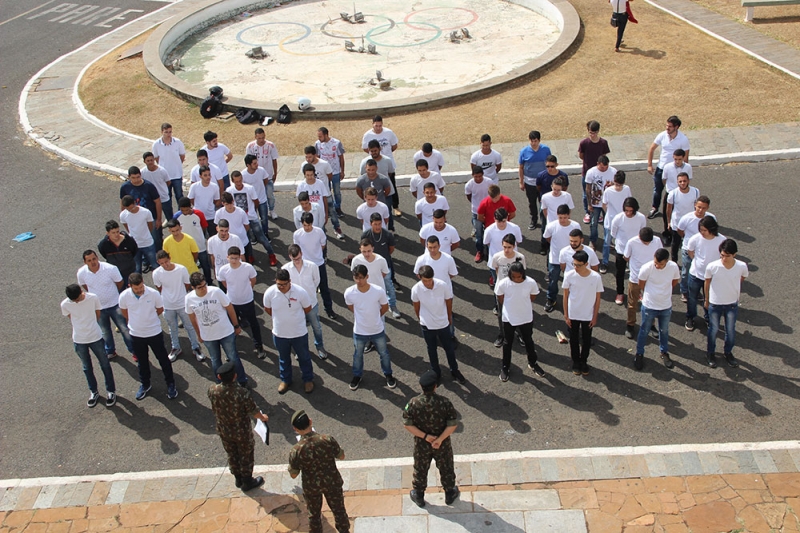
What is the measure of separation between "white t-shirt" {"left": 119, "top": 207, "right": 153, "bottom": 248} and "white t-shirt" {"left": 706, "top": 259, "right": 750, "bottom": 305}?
324 inches

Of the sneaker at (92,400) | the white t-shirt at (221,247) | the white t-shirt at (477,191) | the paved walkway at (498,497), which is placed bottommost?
the paved walkway at (498,497)

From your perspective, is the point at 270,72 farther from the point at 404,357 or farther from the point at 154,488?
the point at 154,488

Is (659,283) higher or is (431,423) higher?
(431,423)

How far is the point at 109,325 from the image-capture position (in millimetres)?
10336

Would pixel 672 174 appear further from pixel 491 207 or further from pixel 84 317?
pixel 84 317

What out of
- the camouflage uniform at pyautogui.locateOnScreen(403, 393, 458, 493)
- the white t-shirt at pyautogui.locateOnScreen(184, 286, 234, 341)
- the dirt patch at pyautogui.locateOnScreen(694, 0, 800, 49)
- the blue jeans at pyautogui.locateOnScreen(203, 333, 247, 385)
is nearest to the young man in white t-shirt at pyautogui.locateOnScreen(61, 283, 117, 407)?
the white t-shirt at pyautogui.locateOnScreen(184, 286, 234, 341)

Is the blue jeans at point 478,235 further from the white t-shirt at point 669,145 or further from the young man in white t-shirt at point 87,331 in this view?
the young man in white t-shirt at point 87,331

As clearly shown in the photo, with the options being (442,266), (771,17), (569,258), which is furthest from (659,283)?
(771,17)

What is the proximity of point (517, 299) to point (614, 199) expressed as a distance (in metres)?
3.04

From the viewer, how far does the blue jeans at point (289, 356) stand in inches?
359

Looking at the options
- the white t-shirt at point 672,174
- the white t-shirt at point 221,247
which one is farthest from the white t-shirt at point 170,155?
the white t-shirt at point 672,174

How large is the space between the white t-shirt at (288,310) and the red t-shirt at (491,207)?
341cm

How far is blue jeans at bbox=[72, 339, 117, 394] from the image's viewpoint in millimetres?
9266

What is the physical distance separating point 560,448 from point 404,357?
2.63 meters
